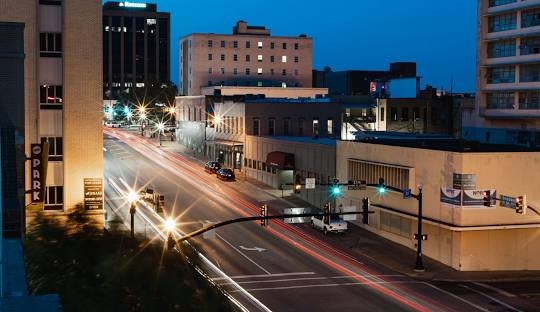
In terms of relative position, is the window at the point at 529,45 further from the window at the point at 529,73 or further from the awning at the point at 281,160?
the awning at the point at 281,160

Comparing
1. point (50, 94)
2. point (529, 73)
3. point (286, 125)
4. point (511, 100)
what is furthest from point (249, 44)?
point (50, 94)

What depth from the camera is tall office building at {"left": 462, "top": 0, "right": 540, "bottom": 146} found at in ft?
266

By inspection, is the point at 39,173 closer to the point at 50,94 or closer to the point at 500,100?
the point at 50,94

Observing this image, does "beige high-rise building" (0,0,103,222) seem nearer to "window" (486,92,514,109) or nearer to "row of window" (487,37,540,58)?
"row of window" (487,37,540,58)

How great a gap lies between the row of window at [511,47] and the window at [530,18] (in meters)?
1.49

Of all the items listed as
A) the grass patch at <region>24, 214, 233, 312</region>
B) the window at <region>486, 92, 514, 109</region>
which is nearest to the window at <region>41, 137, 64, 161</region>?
the grass patch at <region>24, 214, 233, 312</region>

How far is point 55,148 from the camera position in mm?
43375

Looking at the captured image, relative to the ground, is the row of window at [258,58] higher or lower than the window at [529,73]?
higher

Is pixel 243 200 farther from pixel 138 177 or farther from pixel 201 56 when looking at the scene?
pixel 201 56

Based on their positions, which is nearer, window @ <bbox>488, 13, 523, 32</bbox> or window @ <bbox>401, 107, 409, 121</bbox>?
window @ <bbox>488, 13, 523, 32</bbox>

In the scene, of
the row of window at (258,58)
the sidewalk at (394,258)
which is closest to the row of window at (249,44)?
the row of window at (258,58)

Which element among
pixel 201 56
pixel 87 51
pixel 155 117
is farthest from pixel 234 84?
pixel 87 51

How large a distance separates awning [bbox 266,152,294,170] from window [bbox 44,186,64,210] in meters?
31.6

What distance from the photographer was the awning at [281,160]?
7194cm
